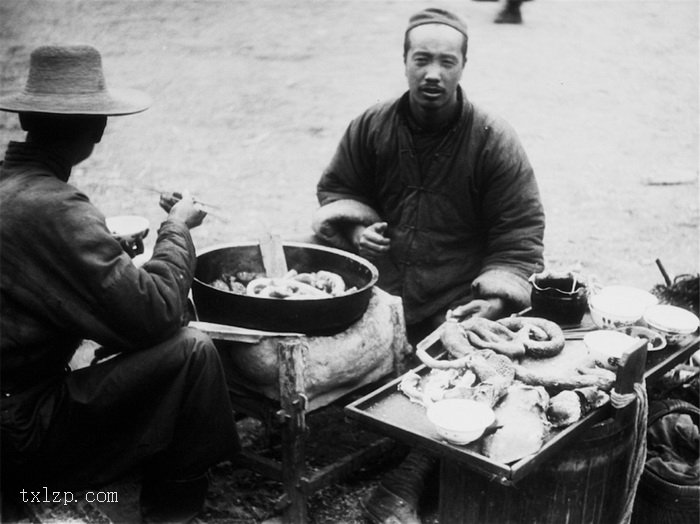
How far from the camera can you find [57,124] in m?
3.42

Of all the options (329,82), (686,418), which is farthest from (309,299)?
(329,82)

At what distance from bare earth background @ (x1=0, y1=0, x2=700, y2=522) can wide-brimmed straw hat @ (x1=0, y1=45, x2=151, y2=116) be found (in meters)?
4.09

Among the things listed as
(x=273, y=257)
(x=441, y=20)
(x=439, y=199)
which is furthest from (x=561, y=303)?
(x=441, y=20)

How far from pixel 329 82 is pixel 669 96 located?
5.19 meters

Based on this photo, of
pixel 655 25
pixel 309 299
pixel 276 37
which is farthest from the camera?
pixel 655 25

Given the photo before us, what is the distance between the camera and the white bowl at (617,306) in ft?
13.1

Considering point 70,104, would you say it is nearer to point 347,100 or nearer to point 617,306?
point 617,306

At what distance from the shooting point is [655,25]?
15.0m

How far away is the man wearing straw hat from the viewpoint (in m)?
3.29

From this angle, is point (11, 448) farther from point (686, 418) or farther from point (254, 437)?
point (686, 418)

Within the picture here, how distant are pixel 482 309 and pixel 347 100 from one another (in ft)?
25.2

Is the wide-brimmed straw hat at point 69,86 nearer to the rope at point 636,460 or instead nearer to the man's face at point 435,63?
the man's face at point 435,63

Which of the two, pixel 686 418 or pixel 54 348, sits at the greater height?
pixel 54 348

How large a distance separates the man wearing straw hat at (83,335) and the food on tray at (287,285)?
0.64 metres
